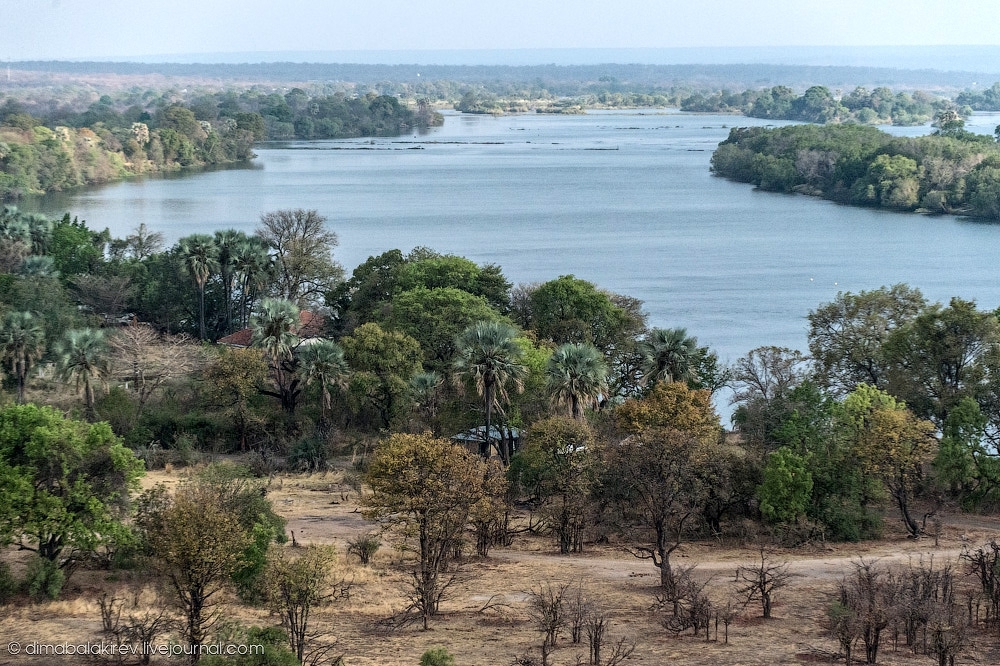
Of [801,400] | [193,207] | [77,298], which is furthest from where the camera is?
[193,207]

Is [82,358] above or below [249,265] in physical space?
below

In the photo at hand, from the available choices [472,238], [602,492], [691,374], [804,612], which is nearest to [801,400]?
[691,374]

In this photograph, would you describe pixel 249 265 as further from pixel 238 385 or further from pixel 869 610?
pixel 869 610

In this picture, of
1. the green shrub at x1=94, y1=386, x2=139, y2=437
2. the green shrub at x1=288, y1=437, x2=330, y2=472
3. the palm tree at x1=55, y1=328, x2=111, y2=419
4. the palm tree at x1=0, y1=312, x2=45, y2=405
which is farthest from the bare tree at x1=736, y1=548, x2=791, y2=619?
the palm tree at x1=0, y1=312, x2=45, y2=405

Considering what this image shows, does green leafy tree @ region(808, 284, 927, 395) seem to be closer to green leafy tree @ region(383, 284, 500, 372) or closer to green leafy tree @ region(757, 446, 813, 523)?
green leafy tree @ region(757, 446, 813, 523)

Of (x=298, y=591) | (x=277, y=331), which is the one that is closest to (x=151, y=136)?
(x=277, y=331)

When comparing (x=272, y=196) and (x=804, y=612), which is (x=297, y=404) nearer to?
(x=804, y=612)
